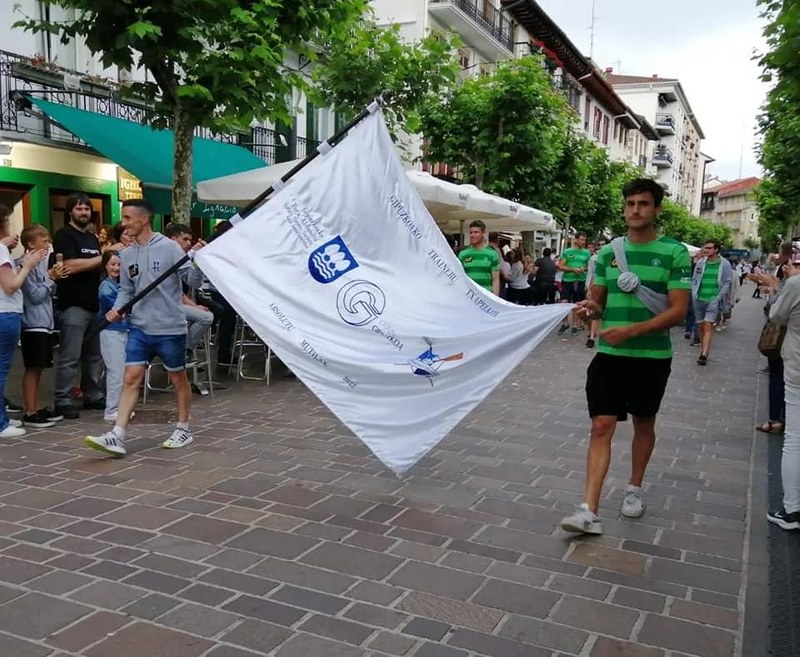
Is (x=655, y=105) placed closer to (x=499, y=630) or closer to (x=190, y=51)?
(x=190, y=51)

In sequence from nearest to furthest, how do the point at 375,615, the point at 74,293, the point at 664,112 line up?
the point at 375,615
the point at 74,293
the point at 664,112

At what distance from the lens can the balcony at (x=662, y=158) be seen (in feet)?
251

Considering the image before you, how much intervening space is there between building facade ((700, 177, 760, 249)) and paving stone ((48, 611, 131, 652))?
141 m

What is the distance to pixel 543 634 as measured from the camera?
3197 mm

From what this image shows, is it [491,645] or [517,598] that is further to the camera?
[517,598]

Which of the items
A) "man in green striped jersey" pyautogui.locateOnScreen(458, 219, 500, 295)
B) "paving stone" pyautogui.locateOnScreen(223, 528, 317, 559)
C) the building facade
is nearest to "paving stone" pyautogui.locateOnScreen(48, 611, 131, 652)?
"paving stone" pyautogui.locateOnScreen(223, 528, 317, 559)

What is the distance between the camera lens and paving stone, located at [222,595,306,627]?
326 cm

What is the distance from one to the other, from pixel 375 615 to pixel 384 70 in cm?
1417

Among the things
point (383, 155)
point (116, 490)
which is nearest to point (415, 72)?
point (383, 155)

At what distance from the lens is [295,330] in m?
4.53

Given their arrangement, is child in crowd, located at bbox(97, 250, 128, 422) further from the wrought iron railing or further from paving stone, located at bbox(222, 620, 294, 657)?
the wrought iron railing

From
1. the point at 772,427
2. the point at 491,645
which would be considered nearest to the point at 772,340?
the point at 772,427

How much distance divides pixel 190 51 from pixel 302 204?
475 cm

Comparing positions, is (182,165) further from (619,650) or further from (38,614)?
(619,650)
